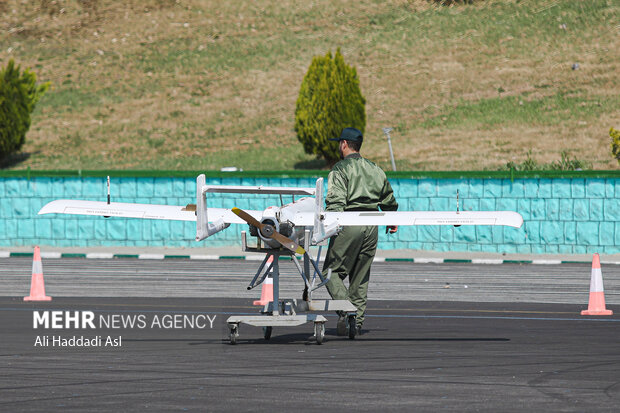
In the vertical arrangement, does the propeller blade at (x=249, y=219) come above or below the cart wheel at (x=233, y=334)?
above

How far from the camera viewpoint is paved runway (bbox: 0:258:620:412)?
823 cm

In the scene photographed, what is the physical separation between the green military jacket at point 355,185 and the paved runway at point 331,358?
1.53 m

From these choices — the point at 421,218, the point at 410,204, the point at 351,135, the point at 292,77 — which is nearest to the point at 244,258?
the point at 410,204

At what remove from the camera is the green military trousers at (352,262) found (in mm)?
12453

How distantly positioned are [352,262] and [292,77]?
45583mm

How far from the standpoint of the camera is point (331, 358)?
34.6 feet

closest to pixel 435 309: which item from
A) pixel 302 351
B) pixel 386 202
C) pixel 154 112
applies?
pixel 386 202

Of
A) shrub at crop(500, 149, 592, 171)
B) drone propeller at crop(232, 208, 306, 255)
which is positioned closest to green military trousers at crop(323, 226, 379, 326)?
drone propeller at crop(232, 208, 306, 255)

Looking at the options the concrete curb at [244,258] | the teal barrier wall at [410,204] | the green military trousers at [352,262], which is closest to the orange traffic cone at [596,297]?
the green military trousers at [352,262]

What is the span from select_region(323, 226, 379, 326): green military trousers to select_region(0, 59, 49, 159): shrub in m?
38.8

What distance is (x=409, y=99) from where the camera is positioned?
2104 inches

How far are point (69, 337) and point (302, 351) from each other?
2.88 meters

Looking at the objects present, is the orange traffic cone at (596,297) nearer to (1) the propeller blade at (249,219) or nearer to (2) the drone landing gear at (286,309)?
(2) the drone landing gear at (286,309)

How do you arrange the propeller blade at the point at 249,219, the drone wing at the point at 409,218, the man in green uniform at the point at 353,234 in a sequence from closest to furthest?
the propeller blade at the point at 249,219, the drone wing at the point at 409,218, the man in green uniform at the point at 353,234
